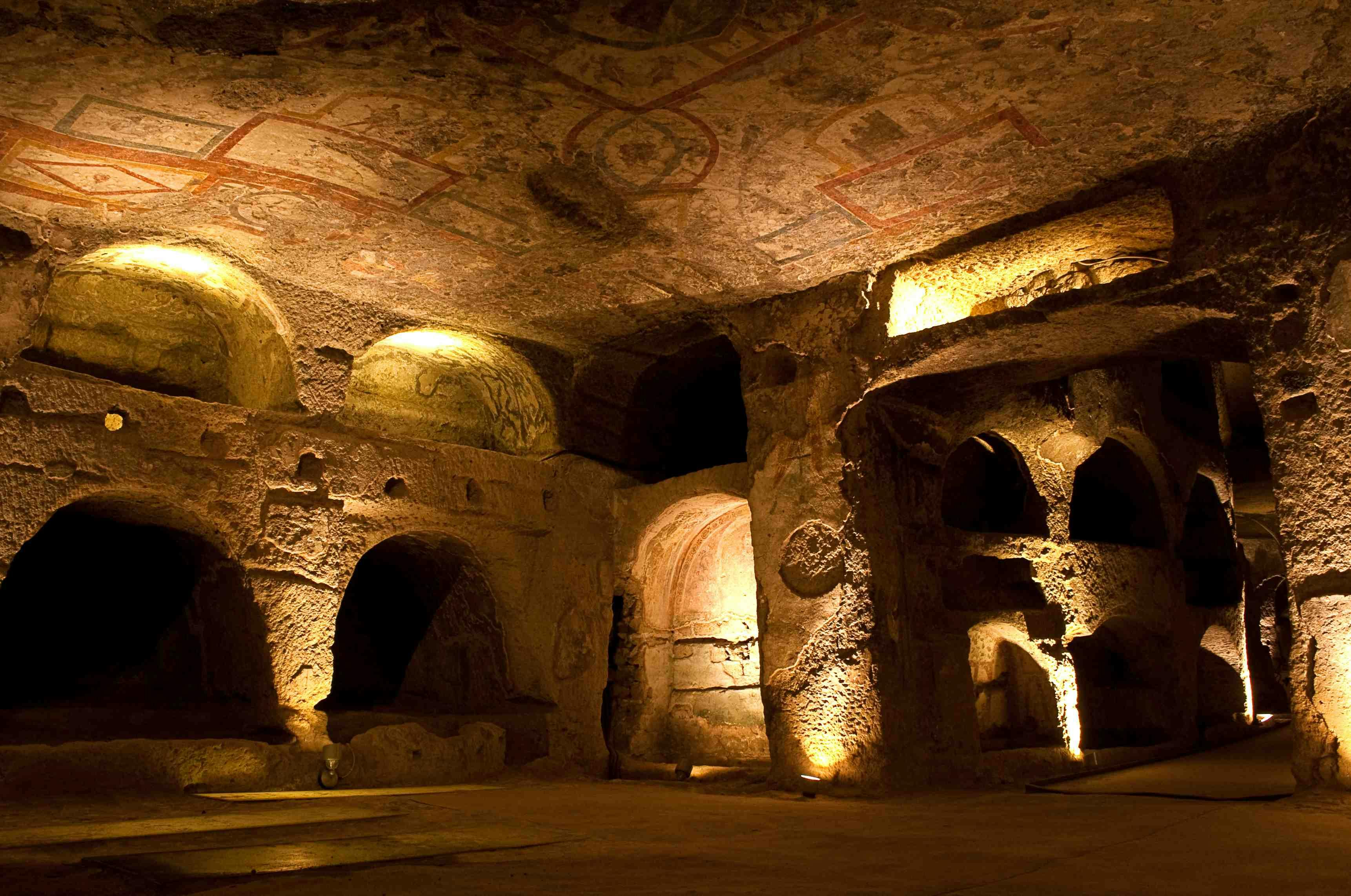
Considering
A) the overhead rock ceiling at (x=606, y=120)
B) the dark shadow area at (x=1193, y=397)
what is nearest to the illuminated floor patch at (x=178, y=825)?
the overhead rock ceiling at (x=606, y=120)

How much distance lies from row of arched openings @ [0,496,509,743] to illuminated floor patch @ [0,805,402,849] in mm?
1742

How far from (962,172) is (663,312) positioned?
270 centimetres

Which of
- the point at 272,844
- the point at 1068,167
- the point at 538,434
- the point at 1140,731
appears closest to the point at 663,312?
the point at 538,434

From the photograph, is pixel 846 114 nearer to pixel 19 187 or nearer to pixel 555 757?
pixel 19 187

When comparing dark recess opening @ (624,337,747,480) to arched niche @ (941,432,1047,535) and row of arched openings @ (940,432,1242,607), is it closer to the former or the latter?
arched niche @ (941,432,1047,535)

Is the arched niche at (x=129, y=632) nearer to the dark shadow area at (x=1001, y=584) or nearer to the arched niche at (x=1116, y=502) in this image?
the dark shadow area at (x=1001, y=584)

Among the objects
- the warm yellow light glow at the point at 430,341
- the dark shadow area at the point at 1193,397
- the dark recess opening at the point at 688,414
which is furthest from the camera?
the dark shadow area at the point at 1193,397

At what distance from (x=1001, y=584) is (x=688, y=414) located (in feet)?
10.7

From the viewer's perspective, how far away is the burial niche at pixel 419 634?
8.24m

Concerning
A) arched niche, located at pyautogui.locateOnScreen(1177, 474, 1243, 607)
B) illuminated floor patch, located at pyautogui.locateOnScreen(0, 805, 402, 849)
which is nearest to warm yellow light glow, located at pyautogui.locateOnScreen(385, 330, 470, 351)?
illuminated floor patch, located at pyautogui.locateOnScreen(0, 805, 402, 849)

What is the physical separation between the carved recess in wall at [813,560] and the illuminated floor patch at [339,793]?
2361mm

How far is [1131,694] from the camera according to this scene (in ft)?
31.8

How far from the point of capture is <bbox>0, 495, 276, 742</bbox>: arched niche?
22.5 ft

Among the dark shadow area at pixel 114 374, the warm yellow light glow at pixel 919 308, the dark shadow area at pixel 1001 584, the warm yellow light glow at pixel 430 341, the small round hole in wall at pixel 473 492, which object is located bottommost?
the dark shadow area at pixel 1001 584
